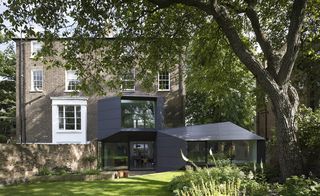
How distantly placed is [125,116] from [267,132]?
10.8 m

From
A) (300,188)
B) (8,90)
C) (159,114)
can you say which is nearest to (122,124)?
(159,114)

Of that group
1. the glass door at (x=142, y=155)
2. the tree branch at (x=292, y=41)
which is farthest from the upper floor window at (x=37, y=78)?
the tree branch at (x=292, y=41)

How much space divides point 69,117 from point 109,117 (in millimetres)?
6225

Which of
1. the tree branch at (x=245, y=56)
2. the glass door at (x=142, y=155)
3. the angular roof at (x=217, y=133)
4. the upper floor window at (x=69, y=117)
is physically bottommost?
the glass door at (x=142, y=155)

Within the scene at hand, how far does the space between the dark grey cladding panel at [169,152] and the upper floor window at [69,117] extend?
9.49 m

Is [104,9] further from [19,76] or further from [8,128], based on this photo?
[8,128]

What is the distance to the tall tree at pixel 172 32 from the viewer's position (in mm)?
10625

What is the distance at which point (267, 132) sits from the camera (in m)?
29.2

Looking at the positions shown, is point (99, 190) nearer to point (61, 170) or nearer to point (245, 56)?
point (245, 56)

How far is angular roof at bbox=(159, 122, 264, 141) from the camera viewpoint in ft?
74.9

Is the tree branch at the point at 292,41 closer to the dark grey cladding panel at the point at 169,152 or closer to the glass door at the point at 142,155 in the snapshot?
the dark grey cladding panel at the point at 169,152

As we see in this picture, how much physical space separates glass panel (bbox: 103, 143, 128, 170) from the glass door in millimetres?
555

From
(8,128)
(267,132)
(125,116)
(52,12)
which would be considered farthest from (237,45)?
(8,128)

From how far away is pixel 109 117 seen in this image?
92.9 ft
